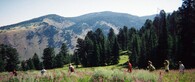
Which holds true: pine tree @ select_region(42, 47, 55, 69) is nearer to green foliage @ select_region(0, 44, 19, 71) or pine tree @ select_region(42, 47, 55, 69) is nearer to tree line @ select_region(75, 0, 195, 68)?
tree line @ select_region(75, 0, 195, 68)

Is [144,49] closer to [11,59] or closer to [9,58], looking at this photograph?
[11,59]

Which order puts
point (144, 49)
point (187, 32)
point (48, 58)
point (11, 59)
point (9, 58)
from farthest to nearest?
point (48, 58) → point (9, 58) → point (11, 59) → point (144, 49) → point (187, 32)

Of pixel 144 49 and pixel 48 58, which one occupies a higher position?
pixel 144 49

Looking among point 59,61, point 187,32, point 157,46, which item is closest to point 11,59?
point 59,61

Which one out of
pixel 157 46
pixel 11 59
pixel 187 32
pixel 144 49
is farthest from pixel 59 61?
pixel 187 32

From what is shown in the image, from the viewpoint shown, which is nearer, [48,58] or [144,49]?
[144,49]

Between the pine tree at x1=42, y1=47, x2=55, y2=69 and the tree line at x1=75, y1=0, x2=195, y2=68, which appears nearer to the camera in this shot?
the tree line at x1=75, y1=0, x2=195, y2=68

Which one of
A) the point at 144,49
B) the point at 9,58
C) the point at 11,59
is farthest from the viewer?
the point at 9,58

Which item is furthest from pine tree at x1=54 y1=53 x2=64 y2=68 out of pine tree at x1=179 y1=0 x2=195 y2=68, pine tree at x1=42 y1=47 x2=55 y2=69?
pine tree at x1=179 y1=0 x2=195 y2=68

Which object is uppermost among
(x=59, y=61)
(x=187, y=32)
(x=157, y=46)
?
(x=187, y=32)

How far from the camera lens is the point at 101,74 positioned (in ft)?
61.7

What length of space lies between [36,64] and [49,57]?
315 inches

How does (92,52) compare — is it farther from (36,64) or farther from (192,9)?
(192,9)

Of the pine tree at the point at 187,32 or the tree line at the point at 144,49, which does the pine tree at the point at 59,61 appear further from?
the pine tree at the point at 187,32
